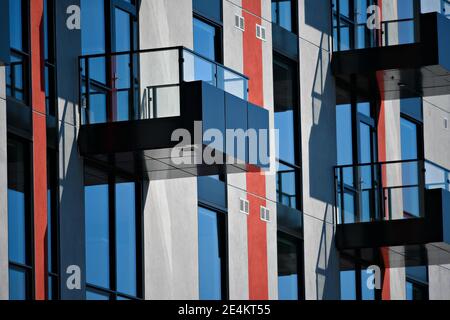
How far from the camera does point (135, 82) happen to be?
88.1 ft

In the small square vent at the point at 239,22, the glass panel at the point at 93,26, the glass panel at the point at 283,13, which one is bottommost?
the glass panel at the point at 93,26

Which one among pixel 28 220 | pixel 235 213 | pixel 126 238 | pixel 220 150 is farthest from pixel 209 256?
pixel 28 220

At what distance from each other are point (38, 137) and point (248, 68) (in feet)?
26.5

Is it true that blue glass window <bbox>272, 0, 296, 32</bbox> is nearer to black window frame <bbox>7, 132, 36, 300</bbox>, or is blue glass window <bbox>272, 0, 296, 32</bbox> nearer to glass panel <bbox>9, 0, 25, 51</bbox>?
glass panel <bbox>9, 0, 25, 51</bbox>

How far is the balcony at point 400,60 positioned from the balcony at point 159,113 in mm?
8294

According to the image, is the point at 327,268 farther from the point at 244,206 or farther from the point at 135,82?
the point at 135,82

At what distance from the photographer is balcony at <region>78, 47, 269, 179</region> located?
26.4 meters

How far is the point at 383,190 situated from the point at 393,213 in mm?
759

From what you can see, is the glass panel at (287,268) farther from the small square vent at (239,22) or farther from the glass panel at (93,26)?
the glass panel at (93,26)

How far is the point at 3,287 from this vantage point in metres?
23.6

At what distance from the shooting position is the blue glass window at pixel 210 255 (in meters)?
30.0

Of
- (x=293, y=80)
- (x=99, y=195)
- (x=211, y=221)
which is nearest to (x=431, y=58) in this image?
(x=293, y=80)

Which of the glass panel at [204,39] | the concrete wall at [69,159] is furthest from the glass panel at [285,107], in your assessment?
the concrete wall at [69,159]
